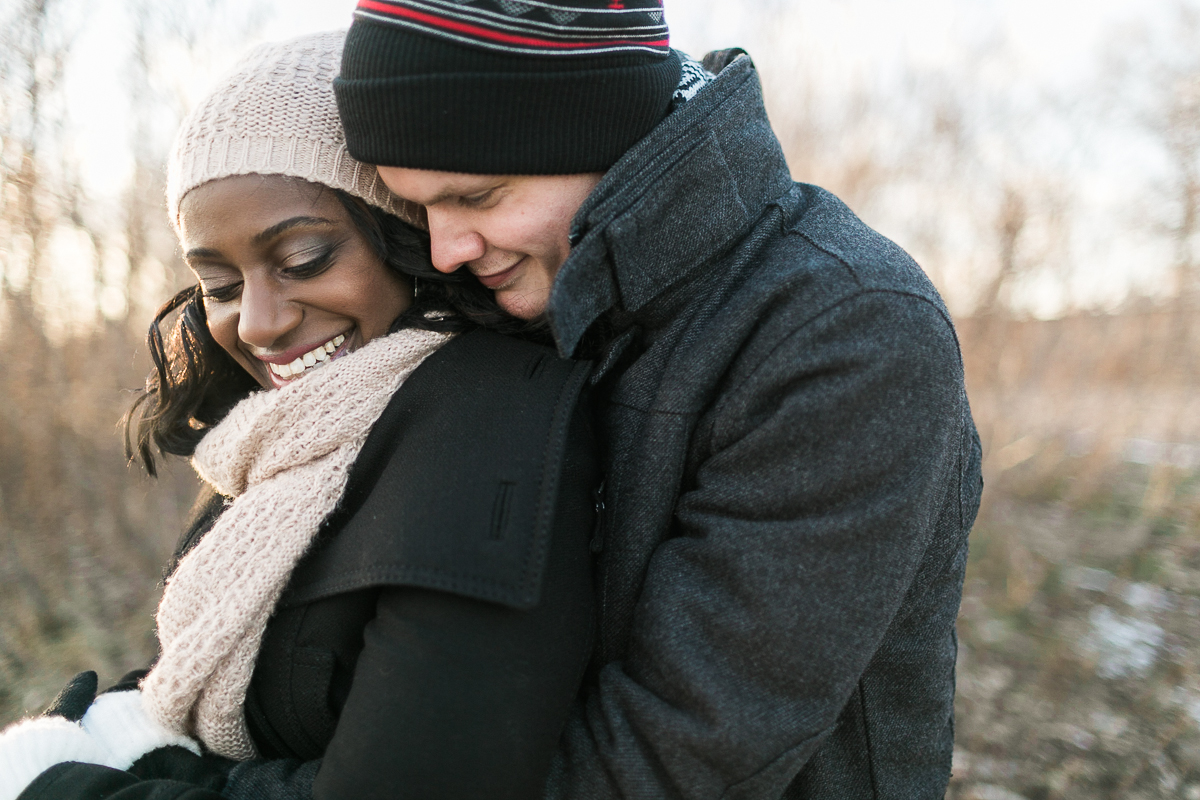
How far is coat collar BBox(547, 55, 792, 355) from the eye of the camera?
48.5 inches

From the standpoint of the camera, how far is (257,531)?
4.56ft

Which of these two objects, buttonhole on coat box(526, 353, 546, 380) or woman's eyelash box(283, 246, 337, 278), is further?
woman's eyelash box(283, 246, 337, 278)

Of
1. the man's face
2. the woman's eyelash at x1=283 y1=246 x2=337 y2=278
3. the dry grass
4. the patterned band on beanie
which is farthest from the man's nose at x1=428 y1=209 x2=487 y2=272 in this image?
the dry grass

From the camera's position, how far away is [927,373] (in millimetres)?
1109

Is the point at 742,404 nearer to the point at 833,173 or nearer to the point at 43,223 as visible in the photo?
the point at 43,223

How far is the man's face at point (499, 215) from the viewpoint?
55.0 inches

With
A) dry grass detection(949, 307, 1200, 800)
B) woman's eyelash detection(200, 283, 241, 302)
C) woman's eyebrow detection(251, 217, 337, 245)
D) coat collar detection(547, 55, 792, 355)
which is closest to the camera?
coat collar detection(547, 55, 792, 355)

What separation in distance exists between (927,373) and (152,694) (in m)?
1.55

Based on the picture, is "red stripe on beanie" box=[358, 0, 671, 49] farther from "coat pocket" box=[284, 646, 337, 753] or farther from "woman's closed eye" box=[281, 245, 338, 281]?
"coat pocket" box=[284, 646, 337, 753]


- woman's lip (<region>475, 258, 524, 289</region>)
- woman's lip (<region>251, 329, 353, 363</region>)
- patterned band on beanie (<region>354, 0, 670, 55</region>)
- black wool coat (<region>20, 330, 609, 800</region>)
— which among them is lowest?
black wool coat (<region>20, 330, 609, 800</region>)

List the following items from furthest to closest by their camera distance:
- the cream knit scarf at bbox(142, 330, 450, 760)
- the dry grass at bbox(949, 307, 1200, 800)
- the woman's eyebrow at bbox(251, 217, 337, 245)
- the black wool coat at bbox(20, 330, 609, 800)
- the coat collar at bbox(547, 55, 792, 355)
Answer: the dry grass at bbox(949, 307, 1200, 800) < the woman's eyebrow at bbox(251, 217, 337, 245) < the cream knit scarf at bbox(142, 330, 450, 760) < the coat collar at bbox(547, 55, 792, 355) < the black wool coat at bbox(20, 330, 609, 800)

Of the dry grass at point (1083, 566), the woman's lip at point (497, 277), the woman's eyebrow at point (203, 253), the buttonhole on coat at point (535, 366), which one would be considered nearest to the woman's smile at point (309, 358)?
the woman's eyebrow at point (203, 253)

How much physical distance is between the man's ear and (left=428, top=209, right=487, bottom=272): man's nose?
Result: 2.18ft

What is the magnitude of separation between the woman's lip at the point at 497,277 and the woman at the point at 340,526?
0.06m
